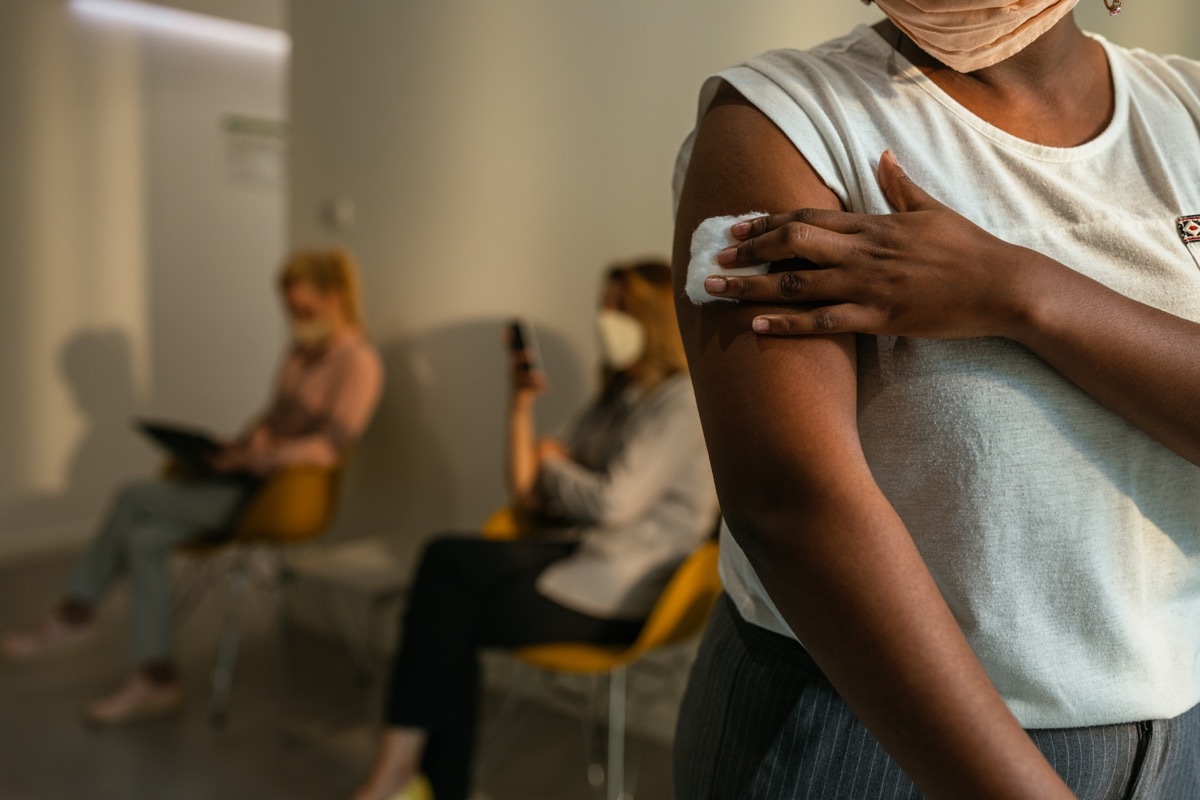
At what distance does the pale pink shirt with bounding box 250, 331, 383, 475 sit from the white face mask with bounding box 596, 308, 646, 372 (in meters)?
1.14

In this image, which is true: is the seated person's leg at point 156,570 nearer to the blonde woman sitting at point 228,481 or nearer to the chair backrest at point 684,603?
the blonde woman sitting at point 228,481

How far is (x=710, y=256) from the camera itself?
0.59 metres

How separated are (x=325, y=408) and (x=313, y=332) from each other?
0.95ft

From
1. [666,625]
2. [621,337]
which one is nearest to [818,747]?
[666,625]

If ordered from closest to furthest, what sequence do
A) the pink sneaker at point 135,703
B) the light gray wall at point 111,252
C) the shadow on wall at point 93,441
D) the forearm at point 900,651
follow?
the forearm at point 900,651, the pink sneaker at point 135,703, the light gray wall at point 111,252, the shadow on wall at point 93,441

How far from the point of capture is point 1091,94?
0.69 meters

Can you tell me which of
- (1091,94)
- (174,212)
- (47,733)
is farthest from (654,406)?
(174,212)

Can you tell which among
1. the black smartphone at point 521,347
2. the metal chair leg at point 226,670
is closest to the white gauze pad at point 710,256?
the black smartphone at point 521,347

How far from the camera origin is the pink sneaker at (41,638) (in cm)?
336

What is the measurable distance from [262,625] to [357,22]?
220 centimetres

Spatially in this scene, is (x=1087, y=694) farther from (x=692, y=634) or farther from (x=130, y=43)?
(x=130, y=43)

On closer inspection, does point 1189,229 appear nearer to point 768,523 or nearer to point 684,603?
point 768,523

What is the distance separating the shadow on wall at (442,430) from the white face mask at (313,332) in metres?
0.20

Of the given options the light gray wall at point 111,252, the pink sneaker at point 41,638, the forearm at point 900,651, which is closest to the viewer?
the forearm at point 900,651
